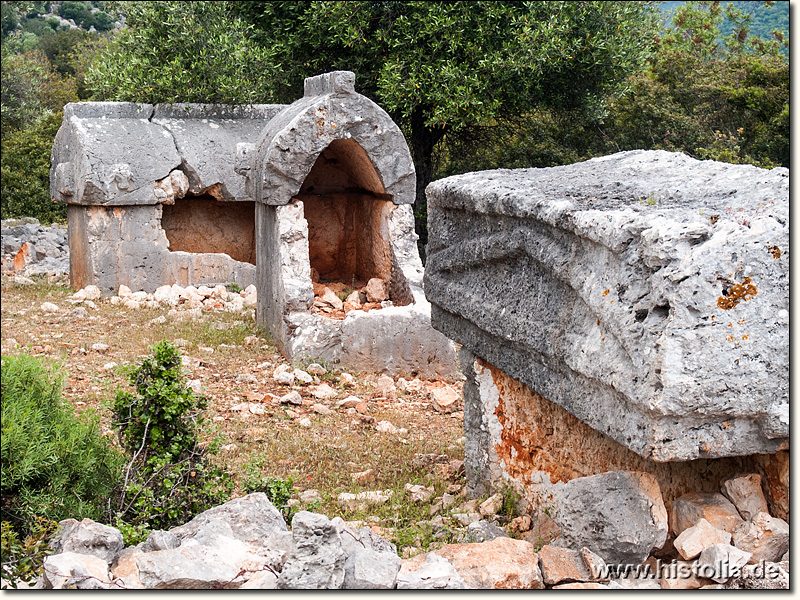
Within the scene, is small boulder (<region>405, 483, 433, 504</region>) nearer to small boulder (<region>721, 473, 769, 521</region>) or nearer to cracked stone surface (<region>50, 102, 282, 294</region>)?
small boulder (<region>721, 473, 769, 521</region>)

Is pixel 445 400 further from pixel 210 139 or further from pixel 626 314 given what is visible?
pixel 210 139

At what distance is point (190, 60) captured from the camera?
34.6 feet

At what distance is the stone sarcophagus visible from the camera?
8.41 ft

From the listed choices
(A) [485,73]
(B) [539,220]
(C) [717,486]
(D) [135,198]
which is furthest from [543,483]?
(A) [485,73]

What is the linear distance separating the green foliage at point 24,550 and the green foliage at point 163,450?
1.32 feet

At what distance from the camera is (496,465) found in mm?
4039

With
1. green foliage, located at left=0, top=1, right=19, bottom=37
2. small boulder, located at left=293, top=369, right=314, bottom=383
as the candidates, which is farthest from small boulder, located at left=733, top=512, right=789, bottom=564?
green foliage, located at left=0, top=1, right=19, bottom=37

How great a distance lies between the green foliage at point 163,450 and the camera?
10.8 ft

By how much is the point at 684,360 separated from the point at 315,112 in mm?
4894

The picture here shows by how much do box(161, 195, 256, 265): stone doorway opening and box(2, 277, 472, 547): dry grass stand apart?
177cm

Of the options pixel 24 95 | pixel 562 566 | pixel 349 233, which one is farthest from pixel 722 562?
pixel 24 95

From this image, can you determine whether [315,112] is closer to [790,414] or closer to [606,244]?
[606,244]

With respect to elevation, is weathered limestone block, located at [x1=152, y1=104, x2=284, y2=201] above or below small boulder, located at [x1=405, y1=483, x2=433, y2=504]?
above

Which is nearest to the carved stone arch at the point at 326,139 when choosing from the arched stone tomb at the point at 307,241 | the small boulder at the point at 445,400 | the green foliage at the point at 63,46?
the arched stone tomb at the point at 307,241
